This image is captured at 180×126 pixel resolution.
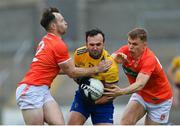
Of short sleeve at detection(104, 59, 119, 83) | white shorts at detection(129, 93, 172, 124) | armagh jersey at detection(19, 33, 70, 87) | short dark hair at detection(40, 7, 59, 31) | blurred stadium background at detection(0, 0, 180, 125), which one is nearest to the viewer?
armagh jersey at detection(19, 33, 70, 87)

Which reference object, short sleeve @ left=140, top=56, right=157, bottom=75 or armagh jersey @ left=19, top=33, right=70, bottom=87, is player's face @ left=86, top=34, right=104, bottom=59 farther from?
short sleeve @ left=140, top=56, right=157, bottom=75

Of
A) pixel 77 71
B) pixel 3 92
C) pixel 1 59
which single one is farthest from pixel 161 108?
pixel 1 59

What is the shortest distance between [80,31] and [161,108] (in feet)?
37.2

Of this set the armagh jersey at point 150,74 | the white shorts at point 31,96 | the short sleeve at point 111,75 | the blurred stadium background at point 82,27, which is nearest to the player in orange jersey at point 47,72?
the white shorts at point 31,96

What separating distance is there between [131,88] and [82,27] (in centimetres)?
1218

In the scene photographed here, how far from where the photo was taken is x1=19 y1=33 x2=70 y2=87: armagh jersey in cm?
1077

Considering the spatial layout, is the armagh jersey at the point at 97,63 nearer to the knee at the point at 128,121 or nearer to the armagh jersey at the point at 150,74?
the armagh jersey at the point at 150,74

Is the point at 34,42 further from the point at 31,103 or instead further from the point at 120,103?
the point at 31,103

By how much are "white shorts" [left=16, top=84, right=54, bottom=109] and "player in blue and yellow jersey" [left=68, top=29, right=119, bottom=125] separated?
65cm

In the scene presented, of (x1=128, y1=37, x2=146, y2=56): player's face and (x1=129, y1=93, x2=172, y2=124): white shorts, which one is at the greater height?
(x1=128, y1=37, x2=146, y2=56): player's face

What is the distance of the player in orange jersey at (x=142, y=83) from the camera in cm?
1118

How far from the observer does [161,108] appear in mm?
11844

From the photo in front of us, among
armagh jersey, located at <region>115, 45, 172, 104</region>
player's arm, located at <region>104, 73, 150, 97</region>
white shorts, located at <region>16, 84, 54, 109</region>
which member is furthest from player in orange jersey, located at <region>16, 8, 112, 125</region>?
armagh jersey, located at <region>115, 45, 172, 104</region>

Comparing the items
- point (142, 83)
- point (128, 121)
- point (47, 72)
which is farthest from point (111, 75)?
point (128, 121)
